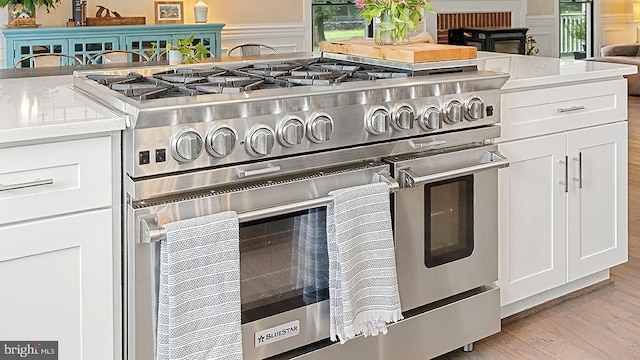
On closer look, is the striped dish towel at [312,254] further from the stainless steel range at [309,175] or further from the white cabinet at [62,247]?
the white cabinet at [62,247]

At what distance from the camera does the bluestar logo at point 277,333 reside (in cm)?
181

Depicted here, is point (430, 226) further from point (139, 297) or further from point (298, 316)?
point (139, 297)

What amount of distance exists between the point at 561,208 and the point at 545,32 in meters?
7.48

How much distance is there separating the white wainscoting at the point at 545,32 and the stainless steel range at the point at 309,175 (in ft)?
24.8

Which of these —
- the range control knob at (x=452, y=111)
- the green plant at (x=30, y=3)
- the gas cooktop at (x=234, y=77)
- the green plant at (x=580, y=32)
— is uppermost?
the green plant at (x=580, y=32)

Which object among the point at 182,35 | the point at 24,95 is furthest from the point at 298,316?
the point at 182,35

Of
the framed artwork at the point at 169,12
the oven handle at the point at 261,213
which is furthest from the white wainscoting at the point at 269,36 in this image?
the oven handle at the point at 261,213

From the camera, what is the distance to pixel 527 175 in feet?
7.98

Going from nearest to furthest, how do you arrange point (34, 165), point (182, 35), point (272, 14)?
point (34, 165), point (182, 35), point (272, 14)

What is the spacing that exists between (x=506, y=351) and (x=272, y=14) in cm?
525

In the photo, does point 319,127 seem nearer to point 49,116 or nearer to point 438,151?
point 438,151

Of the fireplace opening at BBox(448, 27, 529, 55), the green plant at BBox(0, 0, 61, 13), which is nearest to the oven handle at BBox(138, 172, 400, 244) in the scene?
the green plant at BBox(0, 0, 61, 13)

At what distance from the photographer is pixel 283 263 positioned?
187cm

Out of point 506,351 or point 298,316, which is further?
point 506,351
